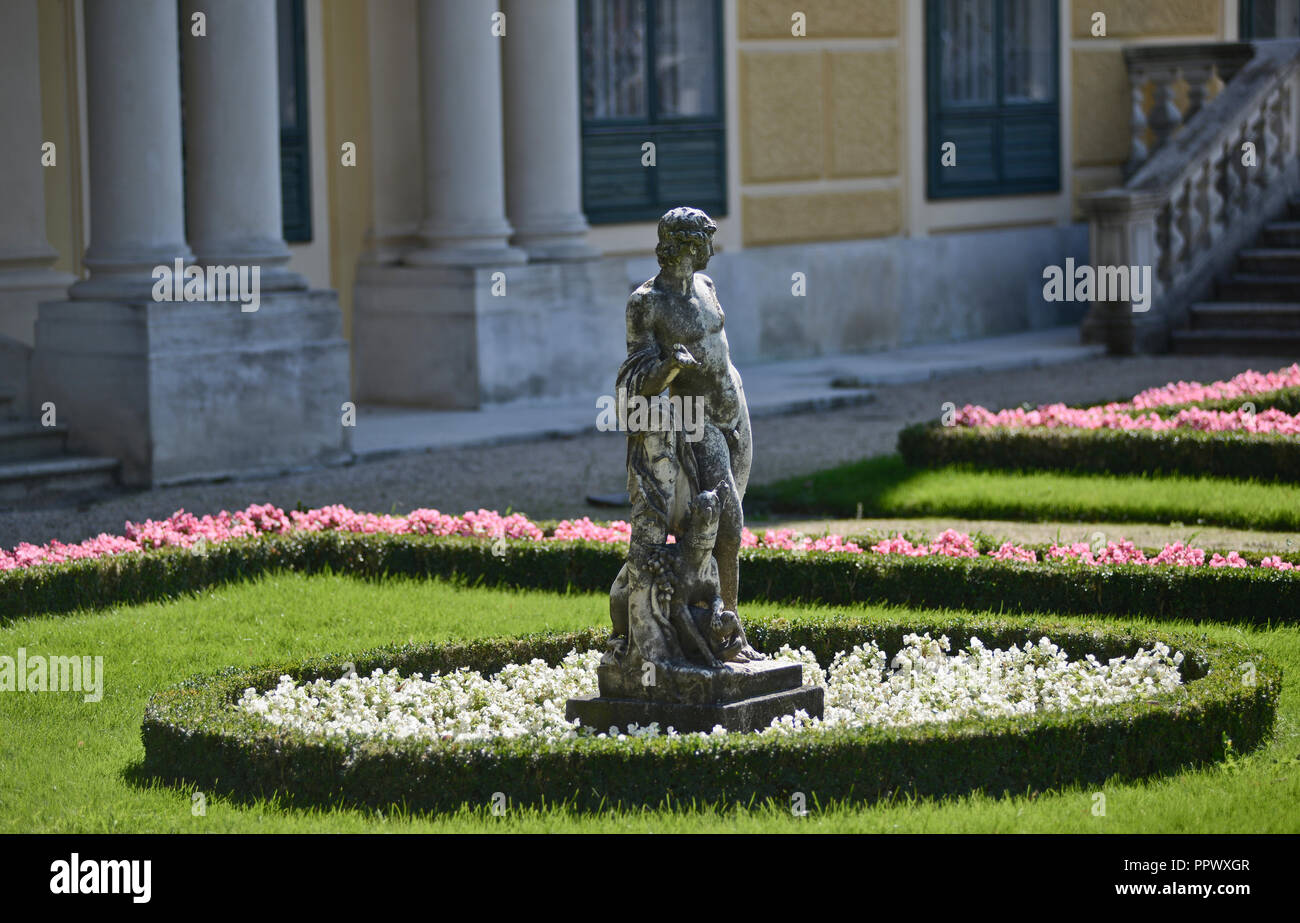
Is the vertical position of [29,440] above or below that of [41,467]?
above

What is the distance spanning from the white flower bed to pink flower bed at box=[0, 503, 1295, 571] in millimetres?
1544

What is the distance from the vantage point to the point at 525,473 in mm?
13172

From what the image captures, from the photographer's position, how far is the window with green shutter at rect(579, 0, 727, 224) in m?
17.8

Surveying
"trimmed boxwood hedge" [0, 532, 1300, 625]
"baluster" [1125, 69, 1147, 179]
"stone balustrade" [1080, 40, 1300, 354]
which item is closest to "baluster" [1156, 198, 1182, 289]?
"stone balustrade" [1080, 40, 1300, 354]

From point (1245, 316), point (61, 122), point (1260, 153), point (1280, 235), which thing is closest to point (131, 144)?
point (61, 122)

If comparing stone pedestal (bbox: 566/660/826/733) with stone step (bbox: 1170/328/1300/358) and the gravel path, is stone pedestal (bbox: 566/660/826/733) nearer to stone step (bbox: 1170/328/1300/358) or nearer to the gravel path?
the gravel path

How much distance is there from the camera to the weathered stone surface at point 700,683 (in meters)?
6.77

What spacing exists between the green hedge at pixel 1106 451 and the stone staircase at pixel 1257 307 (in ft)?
22.5

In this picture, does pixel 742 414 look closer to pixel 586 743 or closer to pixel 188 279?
pixel 586 743

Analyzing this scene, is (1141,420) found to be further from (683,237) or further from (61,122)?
(61,122)

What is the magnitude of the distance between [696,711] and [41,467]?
Result: 22.6ft

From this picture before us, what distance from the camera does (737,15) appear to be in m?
18.6
